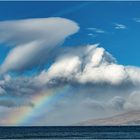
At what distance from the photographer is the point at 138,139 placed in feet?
394

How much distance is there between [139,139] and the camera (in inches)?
4754

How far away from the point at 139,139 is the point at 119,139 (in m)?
4.19

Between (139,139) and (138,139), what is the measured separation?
69 centimetres

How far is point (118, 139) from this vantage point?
393ft

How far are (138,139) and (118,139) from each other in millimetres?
4022

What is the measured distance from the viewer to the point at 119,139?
119812 millimetres

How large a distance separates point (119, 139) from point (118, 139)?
0.20 m

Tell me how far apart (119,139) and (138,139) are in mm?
3824
